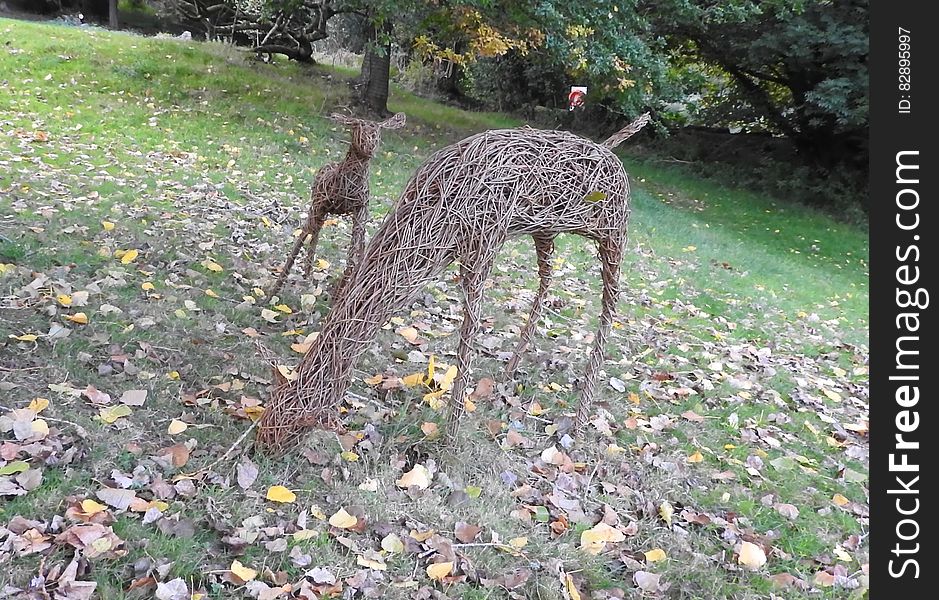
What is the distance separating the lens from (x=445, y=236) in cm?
290

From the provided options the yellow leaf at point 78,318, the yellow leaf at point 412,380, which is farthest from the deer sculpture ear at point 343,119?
the yellow leaf at point 78,318

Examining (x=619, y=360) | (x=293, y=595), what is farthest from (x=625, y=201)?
(x=293, y=595)

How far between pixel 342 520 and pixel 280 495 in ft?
0.95

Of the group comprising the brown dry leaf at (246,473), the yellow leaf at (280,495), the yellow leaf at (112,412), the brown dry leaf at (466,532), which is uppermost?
the yellow leaf at (112,412)

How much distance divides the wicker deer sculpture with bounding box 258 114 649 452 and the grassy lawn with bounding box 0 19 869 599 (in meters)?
0.31

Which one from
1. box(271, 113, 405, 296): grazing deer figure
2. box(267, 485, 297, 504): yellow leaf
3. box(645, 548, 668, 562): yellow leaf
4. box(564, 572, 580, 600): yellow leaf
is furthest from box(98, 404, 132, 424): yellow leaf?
box(645, 548, 668, 562): yellow leaf

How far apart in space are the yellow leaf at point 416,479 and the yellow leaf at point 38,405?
5.46 ft

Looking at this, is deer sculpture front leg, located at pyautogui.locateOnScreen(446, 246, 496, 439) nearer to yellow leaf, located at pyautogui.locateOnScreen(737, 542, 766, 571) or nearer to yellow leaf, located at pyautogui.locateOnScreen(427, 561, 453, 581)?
yellow leaf, located at pyautogui.locateOnScreen(427, 561, 453, 581)

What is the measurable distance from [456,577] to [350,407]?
127cm

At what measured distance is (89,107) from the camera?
970cm

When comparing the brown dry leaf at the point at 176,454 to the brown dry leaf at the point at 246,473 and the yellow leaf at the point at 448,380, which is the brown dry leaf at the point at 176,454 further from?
the yellow leaf at the point at 448,380

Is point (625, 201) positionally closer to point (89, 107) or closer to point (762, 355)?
point (762, 355)

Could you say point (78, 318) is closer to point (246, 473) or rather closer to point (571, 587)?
point (246, 473)

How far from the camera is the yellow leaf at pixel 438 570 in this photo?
261 centimetres
